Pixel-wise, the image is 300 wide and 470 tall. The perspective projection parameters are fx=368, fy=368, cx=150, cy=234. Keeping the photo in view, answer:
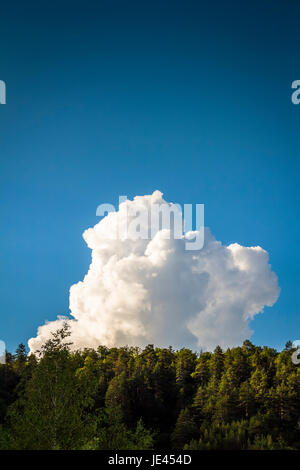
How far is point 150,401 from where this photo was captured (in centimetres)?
10581

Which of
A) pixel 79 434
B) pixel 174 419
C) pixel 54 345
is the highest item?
pixel 54 345

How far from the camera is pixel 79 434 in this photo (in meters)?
29.1

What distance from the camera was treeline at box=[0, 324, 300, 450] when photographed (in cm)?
2902

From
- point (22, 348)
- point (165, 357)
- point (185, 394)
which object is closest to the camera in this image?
point (185, 394)

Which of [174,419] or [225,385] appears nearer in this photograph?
[225,385]

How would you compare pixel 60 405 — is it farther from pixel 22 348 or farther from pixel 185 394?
pixel 22 348

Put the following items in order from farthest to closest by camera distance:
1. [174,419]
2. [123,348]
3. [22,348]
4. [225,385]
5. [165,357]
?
1. [123,348]
2. [22,348]
3. [165,357]
4. [174,419]
5. [225,385]

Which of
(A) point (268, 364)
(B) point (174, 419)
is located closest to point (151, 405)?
(B) point (174, 419)

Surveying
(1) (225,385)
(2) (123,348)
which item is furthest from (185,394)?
(2) (123,348)

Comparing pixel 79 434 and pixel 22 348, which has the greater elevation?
pixel 22 348

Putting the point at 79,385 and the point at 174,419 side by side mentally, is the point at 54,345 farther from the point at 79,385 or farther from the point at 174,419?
the point at 174,419

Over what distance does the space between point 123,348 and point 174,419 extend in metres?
49.9

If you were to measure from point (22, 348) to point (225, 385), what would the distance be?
262 feet

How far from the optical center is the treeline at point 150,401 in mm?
29016
